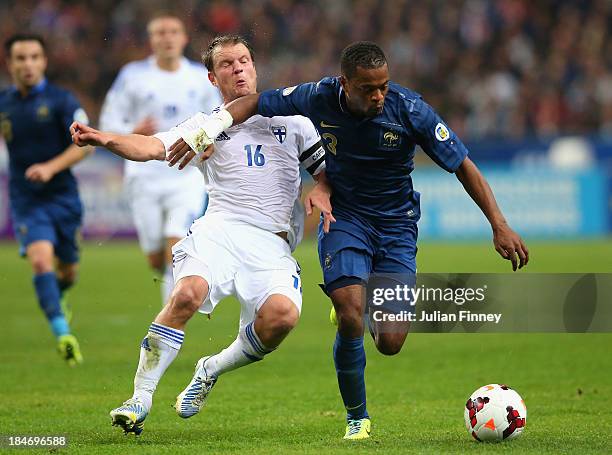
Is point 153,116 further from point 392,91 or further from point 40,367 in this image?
point 392,91

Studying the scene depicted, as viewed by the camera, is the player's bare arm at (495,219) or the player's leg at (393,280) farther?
the player's leg at (393,280)

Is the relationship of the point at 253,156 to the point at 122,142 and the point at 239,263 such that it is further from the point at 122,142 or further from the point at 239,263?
the point at 122,142

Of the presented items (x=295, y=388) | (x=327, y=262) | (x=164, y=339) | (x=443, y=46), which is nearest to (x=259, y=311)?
(x=327, y=262)

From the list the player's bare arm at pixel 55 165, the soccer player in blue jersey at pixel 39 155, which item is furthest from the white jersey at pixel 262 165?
the soccer player in blue jersey at pixel 39 155

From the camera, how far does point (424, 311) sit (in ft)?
21.0

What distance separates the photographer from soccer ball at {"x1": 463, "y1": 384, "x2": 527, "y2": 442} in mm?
5887

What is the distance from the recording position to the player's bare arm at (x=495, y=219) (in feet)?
19.6

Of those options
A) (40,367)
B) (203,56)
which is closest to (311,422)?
(203,56)

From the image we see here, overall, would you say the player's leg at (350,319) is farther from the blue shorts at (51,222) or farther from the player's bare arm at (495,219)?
the blue shorts at (51,222)

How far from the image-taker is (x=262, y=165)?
258 inches

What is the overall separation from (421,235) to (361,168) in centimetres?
1491

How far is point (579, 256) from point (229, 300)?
18.3 ft

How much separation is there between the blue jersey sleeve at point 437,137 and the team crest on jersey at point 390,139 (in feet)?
0.34

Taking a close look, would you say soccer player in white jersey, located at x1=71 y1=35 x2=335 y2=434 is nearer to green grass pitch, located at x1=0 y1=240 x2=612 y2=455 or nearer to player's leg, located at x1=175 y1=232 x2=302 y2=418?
player's leg, located at x1=175 y1=232 x2=302 y2=418
